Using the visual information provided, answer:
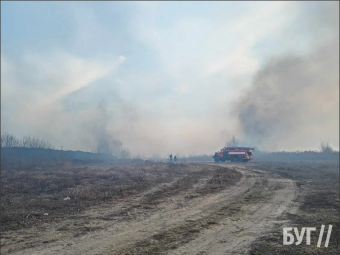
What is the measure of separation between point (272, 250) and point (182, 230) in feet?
7.66

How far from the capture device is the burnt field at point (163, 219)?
19.1 feet

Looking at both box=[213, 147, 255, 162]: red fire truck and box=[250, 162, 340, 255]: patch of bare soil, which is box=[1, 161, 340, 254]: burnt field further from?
box=[213, 147, 255, 162]: red fire truck

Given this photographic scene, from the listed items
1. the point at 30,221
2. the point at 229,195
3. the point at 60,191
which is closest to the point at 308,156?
the point at 229,195

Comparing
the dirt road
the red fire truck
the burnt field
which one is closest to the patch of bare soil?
the burnt field

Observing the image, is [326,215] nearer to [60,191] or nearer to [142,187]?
[142,187]

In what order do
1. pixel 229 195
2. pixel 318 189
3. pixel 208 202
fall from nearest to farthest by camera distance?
pixel 208 202, pixel 229 195, pixel 318 189

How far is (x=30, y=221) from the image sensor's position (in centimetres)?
793

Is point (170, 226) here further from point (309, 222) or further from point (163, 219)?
point (309, 222)

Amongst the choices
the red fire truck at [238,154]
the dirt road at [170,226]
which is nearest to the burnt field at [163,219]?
the dirt road at [170,226]

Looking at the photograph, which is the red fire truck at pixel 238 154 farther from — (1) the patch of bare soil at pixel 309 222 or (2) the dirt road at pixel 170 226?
(2) the dirt road at pixel 170 226

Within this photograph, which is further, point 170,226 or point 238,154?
point 238,154

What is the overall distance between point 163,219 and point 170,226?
75 centimetres

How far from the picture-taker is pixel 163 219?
26.3ft

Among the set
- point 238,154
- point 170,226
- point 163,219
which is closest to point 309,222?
point 170,226
